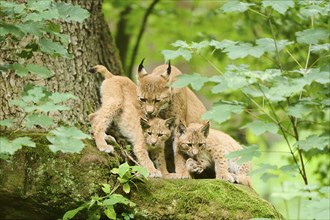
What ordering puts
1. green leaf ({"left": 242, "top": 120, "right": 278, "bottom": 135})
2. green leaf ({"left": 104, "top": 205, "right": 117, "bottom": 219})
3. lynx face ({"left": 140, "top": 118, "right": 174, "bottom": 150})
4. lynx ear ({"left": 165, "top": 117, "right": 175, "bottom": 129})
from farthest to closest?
lynx ear ({"left": 165, "top": 117, "right": 175, "bottom": 129})
lynx face ({"left": 140, "top": 118, "right": 174, "bottom": 150})
green leaf ({"left": 104, "top": 205, "right": 117, "bottom": 219})
green leaf ({"left": 242, "top": 120, "right": 278, "bottom": 135})

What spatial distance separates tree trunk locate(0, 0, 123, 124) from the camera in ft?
16.9

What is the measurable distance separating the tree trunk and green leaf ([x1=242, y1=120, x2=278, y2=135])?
85.2 inches

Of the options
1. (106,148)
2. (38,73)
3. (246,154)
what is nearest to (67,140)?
(38,73)

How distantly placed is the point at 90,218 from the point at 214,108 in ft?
4.93

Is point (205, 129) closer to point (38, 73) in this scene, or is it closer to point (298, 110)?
point (298, 110)

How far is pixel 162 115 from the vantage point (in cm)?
566

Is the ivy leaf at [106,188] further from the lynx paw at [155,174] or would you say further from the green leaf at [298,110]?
the green leaf at [298,110]

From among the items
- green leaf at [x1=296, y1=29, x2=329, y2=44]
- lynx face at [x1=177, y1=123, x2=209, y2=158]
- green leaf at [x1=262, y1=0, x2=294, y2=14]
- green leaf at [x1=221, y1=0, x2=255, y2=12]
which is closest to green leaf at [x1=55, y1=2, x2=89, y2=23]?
green leaf at [x1=221, y1=0, x2=255, y2=12]

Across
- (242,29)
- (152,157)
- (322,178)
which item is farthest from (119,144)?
(242,29)

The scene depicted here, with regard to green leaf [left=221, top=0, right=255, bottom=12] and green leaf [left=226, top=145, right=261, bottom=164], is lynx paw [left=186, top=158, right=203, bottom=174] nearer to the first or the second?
green leaf [left=226, top=145, right=261, bottom=164]

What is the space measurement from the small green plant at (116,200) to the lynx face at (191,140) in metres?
0.65

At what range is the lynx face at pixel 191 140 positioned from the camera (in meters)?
5.41

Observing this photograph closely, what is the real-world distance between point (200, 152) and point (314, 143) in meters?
1.92

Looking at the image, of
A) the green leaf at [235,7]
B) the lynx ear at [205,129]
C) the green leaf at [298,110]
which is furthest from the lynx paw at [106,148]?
the green leaf at [298,110]
